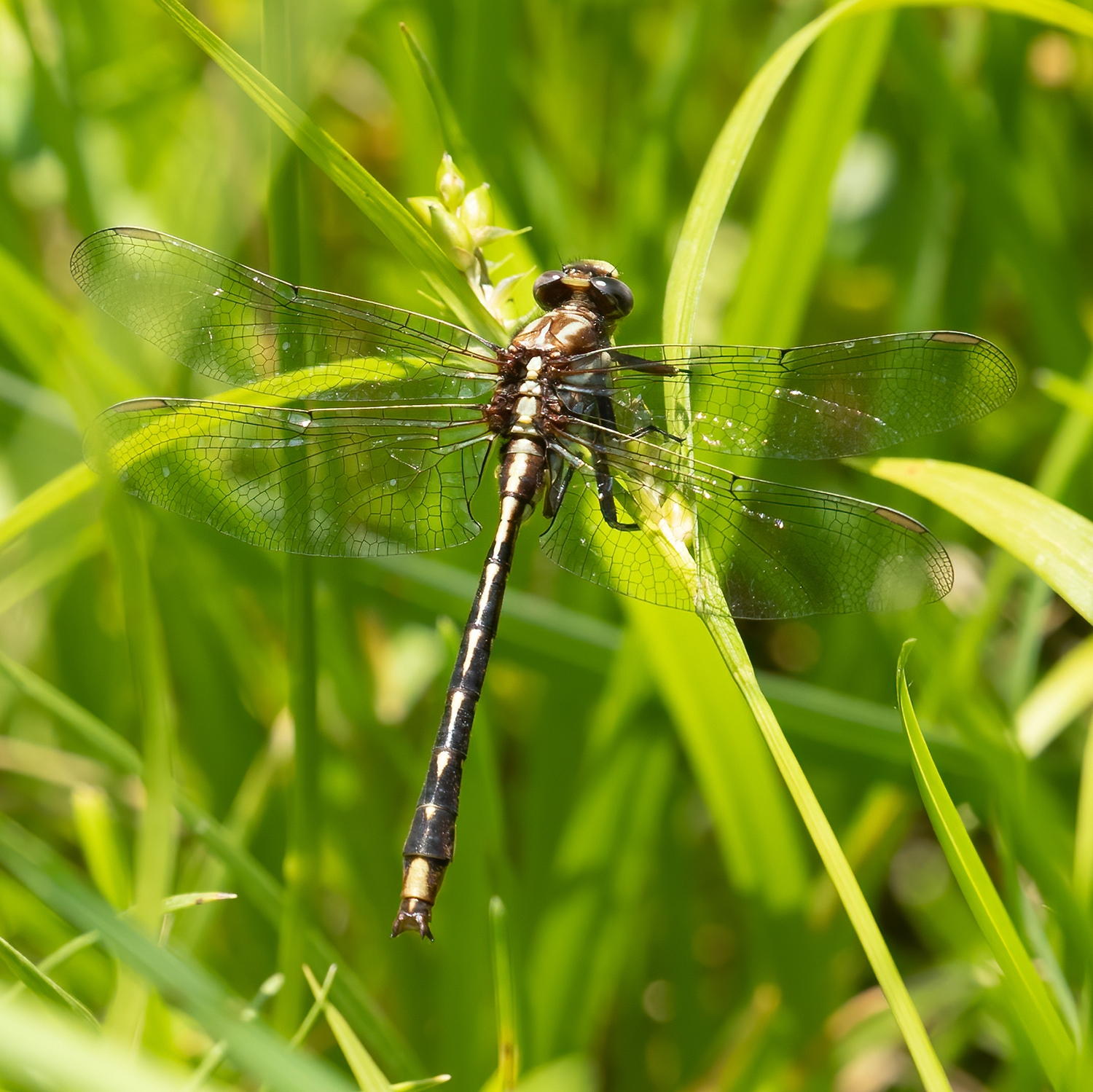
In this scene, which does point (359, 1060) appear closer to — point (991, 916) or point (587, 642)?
point (991, 916)

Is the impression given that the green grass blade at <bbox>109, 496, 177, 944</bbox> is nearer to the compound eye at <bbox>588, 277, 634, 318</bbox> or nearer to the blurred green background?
the blurred green background

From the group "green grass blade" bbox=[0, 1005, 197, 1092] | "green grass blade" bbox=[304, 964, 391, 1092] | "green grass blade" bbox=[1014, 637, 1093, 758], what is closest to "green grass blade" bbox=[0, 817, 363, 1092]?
"green grass blade" bbox=[0, 1005, 197, 1092]

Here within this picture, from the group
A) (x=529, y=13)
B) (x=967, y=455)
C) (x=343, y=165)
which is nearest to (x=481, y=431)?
(x=343, y=165)

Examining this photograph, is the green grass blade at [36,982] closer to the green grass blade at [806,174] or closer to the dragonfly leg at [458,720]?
the dragonfly leg at [458,720]

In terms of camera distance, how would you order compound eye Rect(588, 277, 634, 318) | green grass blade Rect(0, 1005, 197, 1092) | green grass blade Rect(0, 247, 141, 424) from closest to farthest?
1. green grass blade Rect(0, 1005, 197, 1092)
2. green grass blade Rect(0, 247, 141, 424)
3. compound eye Rect(588, 277, 634, 318)

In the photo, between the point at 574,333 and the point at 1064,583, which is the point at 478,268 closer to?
the point at 574,333

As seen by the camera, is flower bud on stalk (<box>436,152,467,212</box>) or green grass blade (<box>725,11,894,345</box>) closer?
flower bud on stalk (<box>436,152,467,212</box>)

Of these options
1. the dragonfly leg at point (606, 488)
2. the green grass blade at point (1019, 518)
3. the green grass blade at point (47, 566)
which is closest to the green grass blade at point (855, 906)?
the green grass blade at point (1019, 518)
